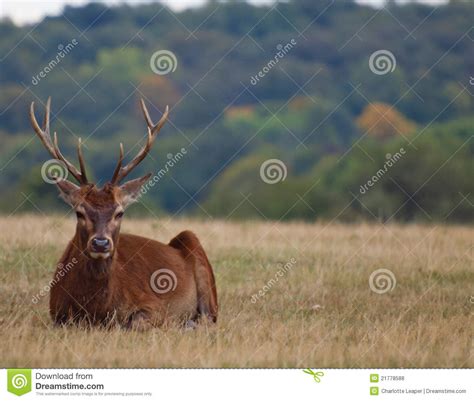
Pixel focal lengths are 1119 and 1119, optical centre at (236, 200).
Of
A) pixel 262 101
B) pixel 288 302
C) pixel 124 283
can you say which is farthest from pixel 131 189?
pixel 262 101

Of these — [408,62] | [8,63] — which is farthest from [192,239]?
[408,62]

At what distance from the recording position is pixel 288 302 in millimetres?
11758

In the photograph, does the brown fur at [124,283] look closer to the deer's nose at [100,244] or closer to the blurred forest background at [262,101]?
the deer's nose at [100,244]

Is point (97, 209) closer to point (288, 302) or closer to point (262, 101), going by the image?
point (288, 302)

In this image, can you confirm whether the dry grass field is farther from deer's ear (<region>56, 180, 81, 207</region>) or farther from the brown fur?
deer's ear (<region>56, 180, 81, 207</region>)

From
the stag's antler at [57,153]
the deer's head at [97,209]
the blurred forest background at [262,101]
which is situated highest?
the blurred forest background at [262,101]

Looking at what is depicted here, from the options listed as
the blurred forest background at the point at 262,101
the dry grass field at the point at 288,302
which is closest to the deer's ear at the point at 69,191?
the dry grass field at the point at 288,302

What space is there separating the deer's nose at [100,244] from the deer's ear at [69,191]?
1.71ft

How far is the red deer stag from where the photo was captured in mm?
9672

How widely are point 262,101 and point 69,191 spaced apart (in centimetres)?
5111

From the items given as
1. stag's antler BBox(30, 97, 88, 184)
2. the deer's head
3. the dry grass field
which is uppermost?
stag's antler BBox(30, 97, 88, 184)

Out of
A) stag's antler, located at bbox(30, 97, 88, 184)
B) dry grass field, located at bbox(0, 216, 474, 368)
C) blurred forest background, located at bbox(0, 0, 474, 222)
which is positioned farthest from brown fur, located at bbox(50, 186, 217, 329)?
blurred forest background, located at bbox(0, 0, 474, 222)

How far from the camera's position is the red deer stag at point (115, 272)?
9.67 metres

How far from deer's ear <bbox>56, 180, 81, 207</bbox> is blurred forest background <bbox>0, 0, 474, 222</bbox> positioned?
2673cm
